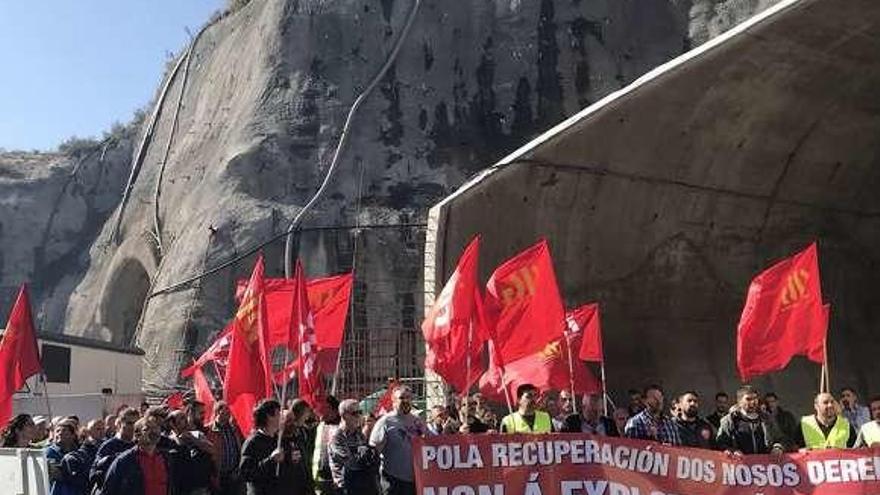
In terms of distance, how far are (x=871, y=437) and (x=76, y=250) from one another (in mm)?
42844

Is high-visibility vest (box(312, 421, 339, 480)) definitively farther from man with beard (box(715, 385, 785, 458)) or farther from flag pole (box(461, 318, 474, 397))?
man with beard (box(715, 385, 785, 458))

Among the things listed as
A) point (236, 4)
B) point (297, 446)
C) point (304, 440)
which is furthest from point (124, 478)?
point (236, 4)

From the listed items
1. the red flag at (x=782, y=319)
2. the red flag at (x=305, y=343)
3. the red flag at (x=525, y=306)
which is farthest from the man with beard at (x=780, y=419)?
the red flag at (x=305, y=343)

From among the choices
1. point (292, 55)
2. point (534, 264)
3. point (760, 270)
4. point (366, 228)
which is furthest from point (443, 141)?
point (534, 264)

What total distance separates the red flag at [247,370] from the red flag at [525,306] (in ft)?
7.66

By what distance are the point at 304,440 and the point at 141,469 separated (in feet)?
4.68

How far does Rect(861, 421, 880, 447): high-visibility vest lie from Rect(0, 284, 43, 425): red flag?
833cm

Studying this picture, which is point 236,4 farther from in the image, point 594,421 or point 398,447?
point 398,447

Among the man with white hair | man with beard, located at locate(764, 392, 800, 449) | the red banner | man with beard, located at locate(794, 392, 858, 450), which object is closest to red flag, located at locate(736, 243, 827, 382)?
man with beard, located at locate(794, 392, 858, 450)

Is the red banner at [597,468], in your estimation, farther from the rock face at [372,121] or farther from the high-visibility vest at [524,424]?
the rock face at [372,121]

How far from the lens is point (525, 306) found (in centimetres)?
1135

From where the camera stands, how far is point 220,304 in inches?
1137

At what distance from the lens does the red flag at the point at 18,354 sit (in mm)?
11773

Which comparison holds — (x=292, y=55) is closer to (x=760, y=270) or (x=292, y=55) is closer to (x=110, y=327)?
(x=110, y=327)
